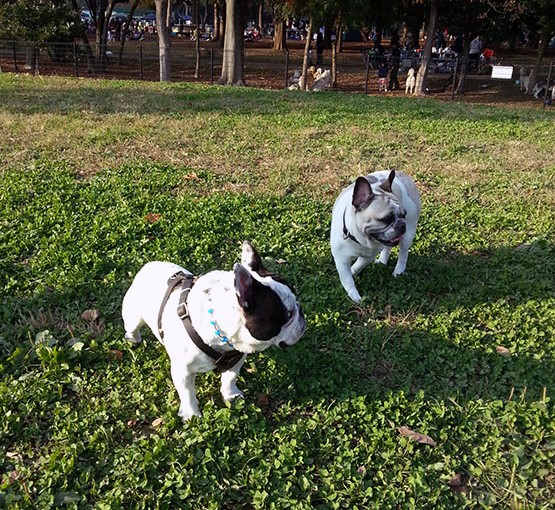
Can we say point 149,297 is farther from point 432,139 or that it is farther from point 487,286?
point 432,139

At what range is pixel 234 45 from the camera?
17.4 metres

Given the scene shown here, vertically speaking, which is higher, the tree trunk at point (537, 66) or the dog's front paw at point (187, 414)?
the tree trunk at point (537, 66)

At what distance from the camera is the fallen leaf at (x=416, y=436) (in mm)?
2902

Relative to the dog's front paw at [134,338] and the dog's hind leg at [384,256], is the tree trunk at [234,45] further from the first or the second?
the dog's front paw at [134,338]

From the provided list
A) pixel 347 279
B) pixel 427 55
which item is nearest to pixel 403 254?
pixel 347 279

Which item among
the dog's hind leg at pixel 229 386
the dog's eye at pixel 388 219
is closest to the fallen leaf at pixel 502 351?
the dog's eye at pixel 388 219

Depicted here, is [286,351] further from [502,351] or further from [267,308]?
[502,351]

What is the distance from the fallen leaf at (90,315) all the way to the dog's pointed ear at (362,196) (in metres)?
2.15

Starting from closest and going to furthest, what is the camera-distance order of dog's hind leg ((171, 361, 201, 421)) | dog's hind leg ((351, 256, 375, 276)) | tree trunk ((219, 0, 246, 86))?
1. dog's hind leg ((171, 361, 201, 421))
2. dog's hind leg ((351, 256, 375, 276))
3. tree trunk ((219, 0, 246, 86))

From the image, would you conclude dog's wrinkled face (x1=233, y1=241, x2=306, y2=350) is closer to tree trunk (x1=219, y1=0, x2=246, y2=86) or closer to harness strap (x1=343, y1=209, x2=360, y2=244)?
harness strap (x1=343, y1=209, x2=360, y2=244)

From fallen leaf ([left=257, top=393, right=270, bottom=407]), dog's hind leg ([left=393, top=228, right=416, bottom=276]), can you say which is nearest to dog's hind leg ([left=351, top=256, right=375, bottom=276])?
dog's hind leg ([left=393, top=228, right=416, bottom=276])

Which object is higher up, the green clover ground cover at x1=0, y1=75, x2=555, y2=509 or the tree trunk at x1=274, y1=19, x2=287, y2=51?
the tree trunk at x1=274, y1=19, x2=287, y2=51

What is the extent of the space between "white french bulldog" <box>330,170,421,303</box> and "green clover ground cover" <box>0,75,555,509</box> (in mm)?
214

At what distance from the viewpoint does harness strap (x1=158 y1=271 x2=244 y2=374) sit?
2703mm
